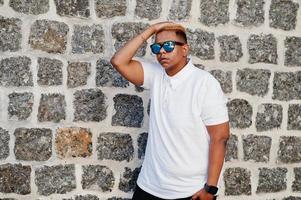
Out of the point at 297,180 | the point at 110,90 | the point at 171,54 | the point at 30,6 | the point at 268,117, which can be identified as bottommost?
the point at 297,180

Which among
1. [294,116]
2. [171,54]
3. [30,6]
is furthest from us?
[294,116]

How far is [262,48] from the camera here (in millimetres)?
3789

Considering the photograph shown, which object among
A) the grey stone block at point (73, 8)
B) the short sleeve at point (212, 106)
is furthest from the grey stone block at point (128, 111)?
the short sleeve at point (212, 106)

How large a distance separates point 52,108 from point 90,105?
11.5 inches

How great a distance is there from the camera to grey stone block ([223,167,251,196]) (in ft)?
12.5

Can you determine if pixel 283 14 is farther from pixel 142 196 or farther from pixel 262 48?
pixel 142 196

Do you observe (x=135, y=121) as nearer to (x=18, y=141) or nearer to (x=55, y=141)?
(x=55, y=141)

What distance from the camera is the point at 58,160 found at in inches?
143

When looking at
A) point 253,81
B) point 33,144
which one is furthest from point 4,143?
point 253,81

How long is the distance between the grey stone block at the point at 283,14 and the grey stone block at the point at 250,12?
94mm

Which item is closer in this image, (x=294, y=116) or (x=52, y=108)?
(x=52, y=108)

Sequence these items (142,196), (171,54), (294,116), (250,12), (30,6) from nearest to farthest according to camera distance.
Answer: (171,54) < (142,196) < (30,6) < (250,12) < (294,116)

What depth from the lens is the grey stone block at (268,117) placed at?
12.5 feet

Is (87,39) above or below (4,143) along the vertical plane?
above
